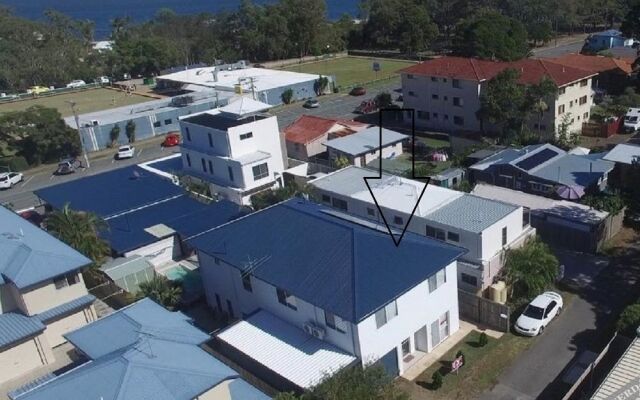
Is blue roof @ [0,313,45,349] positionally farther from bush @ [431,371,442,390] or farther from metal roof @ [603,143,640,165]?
metal roof @ [603,143,640,165]

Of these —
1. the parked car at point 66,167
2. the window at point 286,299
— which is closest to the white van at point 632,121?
the window at point 286,299

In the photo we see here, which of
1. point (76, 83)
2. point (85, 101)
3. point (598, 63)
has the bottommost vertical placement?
point (85, 101)

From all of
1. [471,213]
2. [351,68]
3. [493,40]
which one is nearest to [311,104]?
[493,40]

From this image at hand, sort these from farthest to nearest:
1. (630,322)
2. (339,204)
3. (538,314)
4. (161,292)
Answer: (339,204) < (161,292) < (538,314) < (630,322)

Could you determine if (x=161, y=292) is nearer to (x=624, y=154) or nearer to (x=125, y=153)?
(x=624, y=154)

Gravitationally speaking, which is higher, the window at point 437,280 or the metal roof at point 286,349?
the window at point 437,280

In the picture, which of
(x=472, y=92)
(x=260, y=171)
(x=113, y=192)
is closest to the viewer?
(x=113, y=192)

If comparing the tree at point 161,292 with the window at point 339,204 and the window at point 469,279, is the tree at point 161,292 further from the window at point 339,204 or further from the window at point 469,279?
the window at point 469,279

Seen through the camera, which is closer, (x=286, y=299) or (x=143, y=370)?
(x=143, y=370)
